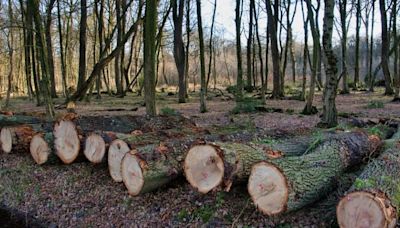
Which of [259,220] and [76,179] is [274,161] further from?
[76,179]

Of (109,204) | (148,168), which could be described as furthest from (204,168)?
(109,204)

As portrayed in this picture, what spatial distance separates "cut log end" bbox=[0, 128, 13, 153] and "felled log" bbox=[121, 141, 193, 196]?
3.11 m

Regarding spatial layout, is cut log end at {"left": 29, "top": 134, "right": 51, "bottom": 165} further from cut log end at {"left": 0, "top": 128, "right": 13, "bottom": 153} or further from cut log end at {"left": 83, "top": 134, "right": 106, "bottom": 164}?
cut log end at {"left": 83, "top": 134, "right": 106, "bottom": 164}

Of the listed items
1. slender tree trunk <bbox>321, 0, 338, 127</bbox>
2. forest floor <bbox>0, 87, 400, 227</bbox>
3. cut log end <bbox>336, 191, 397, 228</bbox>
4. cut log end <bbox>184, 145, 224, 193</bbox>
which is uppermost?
slender tree trunk <bbox>321, 0, 338, 127</bbox>

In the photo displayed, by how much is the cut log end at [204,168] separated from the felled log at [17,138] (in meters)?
3.73

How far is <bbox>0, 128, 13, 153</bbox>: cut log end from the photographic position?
21.4 feet

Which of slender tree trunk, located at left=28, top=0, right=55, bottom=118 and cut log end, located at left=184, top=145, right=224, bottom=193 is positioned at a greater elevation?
slender tree trunk, located at left=28, top=0, right=55, bottom=118

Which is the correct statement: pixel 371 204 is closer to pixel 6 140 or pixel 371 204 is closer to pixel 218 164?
pixel 218 164

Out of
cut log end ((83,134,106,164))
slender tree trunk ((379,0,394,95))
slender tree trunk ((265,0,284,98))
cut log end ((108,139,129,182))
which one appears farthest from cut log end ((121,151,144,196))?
slender tree trunk ((379,0,394,95))

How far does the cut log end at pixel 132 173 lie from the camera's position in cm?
432

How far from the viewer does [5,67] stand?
125 ft

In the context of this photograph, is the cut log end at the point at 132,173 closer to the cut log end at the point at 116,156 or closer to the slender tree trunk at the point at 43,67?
the cut log end at the point at 116,156

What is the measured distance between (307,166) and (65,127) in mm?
3722

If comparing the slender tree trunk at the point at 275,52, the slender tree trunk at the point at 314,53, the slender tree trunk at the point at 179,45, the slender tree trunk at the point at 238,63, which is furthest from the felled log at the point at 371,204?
the slender tree trunk at the point at 275,52
